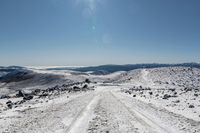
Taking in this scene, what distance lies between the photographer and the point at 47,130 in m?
12.7

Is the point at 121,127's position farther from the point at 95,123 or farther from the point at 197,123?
the point at 197,123

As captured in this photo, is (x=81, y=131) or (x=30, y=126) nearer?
(x=81, y=131)

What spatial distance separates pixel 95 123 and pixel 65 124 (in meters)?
1.55

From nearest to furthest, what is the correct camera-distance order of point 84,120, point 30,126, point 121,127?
point 121,127, point 30,126, point 84,120

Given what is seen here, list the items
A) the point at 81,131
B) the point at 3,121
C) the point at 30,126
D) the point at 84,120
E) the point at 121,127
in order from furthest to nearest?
1. the point at 3,121
2. the point at 84,120
3. the point at 30,126
4. the point at 121,127
5. the point at 81,131

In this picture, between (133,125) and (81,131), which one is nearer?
(81,131)

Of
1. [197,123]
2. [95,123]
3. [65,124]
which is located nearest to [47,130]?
[65,124]

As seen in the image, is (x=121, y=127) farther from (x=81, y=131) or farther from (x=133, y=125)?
(x=81, y=131)

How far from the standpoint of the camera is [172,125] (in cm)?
1327

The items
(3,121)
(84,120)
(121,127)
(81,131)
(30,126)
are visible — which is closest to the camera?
(81,131)

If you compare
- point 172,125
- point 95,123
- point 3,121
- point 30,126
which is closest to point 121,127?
point 95,123

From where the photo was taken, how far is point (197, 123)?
13930 mm

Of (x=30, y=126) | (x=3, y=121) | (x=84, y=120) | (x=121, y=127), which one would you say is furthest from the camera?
(x=3, y=121)

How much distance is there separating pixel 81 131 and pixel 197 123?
6189 millimetres
